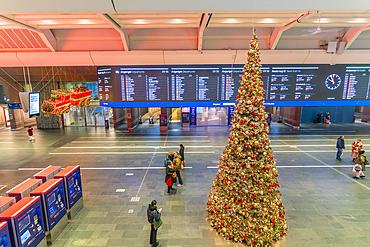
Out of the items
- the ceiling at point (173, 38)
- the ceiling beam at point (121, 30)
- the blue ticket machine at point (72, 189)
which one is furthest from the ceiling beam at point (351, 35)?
the blue ticket machine at point (72, 189)

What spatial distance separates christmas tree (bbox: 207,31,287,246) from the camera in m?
4.75

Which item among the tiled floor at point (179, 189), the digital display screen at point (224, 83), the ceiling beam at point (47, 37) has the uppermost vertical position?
the ceiling beam at point (47, 37)

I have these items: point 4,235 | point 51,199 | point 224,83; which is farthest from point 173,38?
point 4,235

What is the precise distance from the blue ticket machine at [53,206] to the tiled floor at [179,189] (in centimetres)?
26

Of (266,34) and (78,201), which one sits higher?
(266,34)

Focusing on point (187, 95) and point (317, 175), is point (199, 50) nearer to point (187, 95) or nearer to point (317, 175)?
point (187, 95)

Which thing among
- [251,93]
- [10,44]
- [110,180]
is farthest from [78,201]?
[10,44]

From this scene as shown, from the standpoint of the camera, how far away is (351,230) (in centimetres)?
534

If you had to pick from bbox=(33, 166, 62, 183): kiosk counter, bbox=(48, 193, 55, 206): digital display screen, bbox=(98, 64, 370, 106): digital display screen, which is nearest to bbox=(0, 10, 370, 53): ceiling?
bbox=(98, 64, 370, 106): digital display screen

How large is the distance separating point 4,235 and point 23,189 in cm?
133

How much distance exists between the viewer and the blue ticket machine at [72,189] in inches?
223

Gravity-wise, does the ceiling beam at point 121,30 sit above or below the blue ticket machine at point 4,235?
above

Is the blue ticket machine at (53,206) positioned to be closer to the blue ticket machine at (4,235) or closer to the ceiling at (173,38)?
the blue ticket machine at (4,235)

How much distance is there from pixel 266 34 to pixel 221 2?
30.7ft
